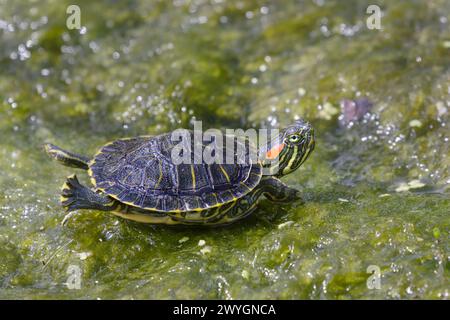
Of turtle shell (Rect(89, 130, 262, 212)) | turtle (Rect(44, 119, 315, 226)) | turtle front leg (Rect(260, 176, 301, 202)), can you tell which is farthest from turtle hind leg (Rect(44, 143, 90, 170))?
turtle front leg (Rect(260, 176, 301, 202))

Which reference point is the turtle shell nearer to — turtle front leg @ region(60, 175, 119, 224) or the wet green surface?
turtle front leg @ region(60, 175, 119, 224)

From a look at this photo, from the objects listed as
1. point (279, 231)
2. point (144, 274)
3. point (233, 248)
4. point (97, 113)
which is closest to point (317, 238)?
point (279, 231)

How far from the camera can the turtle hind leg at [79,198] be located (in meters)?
4.95

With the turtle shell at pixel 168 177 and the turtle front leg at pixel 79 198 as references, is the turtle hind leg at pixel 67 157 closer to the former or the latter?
the turtle shell at pixel 168 177

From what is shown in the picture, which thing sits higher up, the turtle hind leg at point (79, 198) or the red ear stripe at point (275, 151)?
the red ear stripe at point (275, 151)

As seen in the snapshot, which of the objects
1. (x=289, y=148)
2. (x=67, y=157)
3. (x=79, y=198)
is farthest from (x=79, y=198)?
(x=289, y=148)

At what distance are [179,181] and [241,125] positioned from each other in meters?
2.45

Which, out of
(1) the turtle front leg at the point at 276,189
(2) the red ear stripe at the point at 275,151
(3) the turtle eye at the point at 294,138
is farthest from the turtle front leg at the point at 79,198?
(3) the turtle eye at the point at 294,138

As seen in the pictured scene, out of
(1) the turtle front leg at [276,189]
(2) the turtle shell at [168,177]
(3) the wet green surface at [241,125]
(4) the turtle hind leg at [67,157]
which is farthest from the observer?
(4) the turtle hind leg at [67,157]

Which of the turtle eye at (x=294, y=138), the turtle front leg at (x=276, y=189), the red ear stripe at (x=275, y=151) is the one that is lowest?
the turtle front leg at (x=276, y=189)

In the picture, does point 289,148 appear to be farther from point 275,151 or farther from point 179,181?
point 179,181

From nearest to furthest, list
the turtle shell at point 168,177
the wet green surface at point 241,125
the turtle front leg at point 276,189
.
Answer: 1. the wet green surface at point 241,125
2. the turtle shell at point 168,177
3. the turtle front leg at point 276,189
